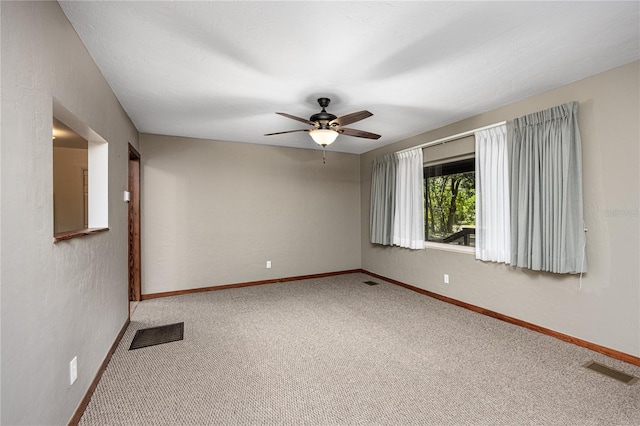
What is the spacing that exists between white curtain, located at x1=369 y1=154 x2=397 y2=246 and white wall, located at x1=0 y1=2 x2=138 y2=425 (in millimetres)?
4029

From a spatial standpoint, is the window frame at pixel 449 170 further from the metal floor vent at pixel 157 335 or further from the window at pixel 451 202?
the metal floor vent at pixel 157 335

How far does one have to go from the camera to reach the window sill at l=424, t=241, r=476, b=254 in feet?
12.8

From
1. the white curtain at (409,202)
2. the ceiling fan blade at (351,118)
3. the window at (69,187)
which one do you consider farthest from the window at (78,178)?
the white curtain at (409,202)

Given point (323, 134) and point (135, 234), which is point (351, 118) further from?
point (135, 234)

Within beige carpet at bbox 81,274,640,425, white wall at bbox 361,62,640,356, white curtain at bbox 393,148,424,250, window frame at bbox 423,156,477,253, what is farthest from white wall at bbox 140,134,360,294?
white wall at bbox 361,62,640,356

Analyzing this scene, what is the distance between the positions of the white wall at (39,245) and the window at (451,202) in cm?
410

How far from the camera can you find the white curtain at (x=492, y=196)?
3.37 meters

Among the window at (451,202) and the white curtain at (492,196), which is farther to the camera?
the window at (451,202)

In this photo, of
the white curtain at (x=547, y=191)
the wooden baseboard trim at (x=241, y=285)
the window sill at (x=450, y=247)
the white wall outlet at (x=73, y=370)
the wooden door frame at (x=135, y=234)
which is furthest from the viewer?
the wooden baseboard trim at (x=241, y=285)

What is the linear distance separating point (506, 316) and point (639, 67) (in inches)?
101

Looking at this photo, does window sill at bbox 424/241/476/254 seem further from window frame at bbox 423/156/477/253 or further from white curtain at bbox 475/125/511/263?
white curtain at bbox 475/125/511/263

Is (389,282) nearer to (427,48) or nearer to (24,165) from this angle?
(427,48)

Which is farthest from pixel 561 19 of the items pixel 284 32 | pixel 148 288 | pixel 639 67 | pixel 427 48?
pixel 148 288

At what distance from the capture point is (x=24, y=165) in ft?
4.23
